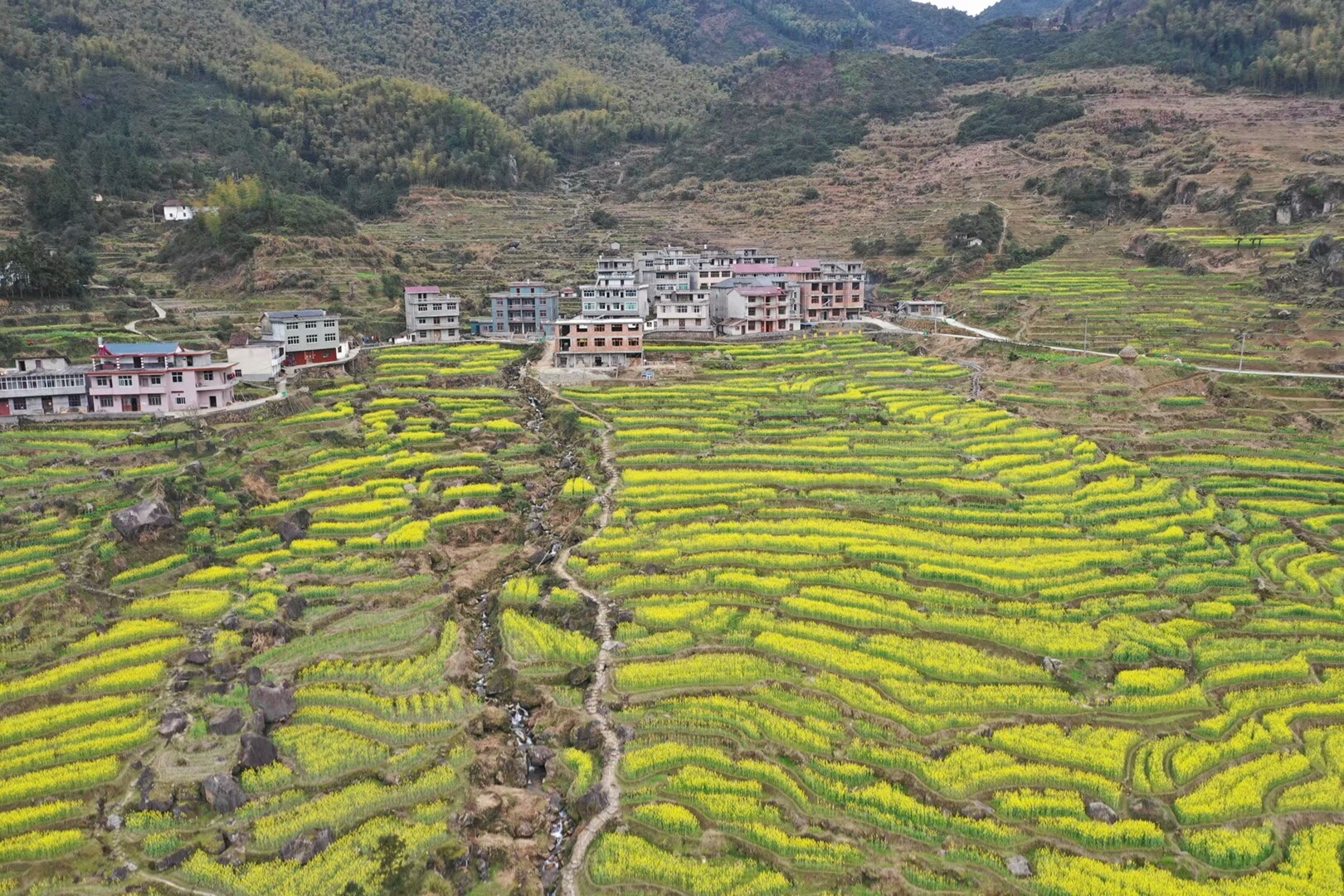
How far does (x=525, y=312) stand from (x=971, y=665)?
51.8m

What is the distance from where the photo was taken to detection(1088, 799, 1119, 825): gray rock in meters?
20.6

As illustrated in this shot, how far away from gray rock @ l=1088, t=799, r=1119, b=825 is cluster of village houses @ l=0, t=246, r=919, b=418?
140 ft

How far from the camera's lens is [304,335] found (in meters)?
57.8

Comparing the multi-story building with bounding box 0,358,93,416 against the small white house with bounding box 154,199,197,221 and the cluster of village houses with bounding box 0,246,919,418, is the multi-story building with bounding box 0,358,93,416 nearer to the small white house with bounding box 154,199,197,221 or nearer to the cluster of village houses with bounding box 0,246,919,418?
the cluster of village houses with bounding box 0,246,919,418

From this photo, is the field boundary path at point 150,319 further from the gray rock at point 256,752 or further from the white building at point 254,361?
the gray rock at point 256,752

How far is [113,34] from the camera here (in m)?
120

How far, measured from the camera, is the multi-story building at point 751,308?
223 feet

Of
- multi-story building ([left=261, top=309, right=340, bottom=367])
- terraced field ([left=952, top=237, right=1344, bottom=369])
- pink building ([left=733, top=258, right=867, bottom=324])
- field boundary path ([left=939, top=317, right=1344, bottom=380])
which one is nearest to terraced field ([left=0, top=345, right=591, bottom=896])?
multi-story building ([left=261, top=309, right=340, bottom=367])

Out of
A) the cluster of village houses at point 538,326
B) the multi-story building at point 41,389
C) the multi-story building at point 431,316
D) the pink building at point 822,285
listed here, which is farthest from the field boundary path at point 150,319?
the pink building at point 822,285

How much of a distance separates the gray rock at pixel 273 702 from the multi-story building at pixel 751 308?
47.4m

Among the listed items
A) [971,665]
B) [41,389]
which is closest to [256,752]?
[971,665]

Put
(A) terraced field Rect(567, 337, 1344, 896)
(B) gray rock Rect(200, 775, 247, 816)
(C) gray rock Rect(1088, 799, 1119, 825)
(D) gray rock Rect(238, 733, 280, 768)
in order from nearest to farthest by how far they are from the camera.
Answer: (A) terraced field Rect(567, 337, 1344, 896), (C) gray rock Rect(1088, 799, 1119, 825), (B) gray rock Rect(200, 775, 247, 816), (D) gray rock Rect(238, 733, 280, 768)

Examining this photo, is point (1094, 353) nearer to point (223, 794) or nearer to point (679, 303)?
point (679, 303)

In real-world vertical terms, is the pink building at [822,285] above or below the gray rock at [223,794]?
above
